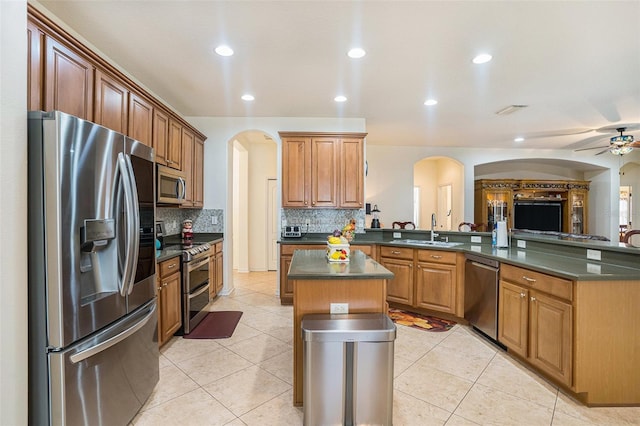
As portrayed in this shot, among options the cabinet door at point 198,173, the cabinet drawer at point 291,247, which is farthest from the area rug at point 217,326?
the cabinet door at point 198,173

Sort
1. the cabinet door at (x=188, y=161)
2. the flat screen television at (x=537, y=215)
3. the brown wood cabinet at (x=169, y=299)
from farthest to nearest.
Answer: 1. the flat screen television at (x=537, y=215)
2. the cabinet door at (x=188, y=161)
3. the brown wood cabinet at (x=169, y=299)

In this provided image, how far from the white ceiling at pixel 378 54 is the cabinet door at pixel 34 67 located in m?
0.60

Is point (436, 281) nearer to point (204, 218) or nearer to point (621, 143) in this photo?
point (204, 218)

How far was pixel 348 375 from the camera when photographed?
68.5 inches

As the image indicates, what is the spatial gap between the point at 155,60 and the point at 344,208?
295 cm

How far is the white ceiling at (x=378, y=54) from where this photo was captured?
7.05 feet

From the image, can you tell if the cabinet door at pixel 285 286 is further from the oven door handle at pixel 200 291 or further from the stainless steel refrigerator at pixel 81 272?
the stainless steel refrigerator at pixel 81 272

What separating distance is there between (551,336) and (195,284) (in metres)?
3.29

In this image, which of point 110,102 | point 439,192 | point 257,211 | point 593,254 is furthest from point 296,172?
point 439,192

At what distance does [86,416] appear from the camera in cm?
150

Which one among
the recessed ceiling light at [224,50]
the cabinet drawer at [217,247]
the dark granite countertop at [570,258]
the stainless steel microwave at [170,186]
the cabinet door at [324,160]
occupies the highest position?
the recessed ceiling light at [224,50]

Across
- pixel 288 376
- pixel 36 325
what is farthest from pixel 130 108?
pixel 288 376

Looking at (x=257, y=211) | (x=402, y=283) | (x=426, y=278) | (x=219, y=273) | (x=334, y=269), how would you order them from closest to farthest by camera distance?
(x=334, y=269) < (x=426, y=278) < (x=402, y=283) < (x=219, y=273) < (x=257, y=211)

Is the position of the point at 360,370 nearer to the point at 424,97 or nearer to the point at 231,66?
the point at 231,66
